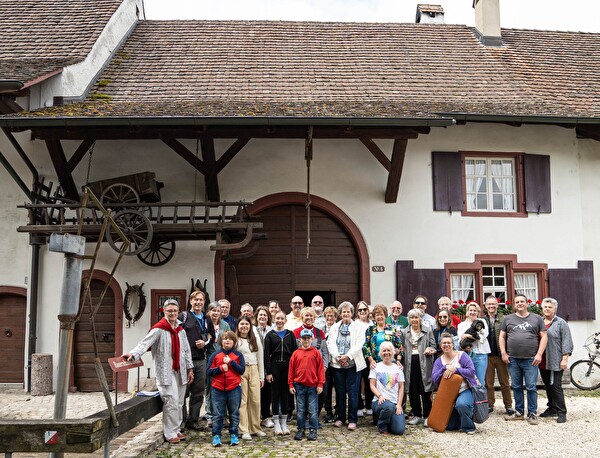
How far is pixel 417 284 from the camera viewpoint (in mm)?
12094

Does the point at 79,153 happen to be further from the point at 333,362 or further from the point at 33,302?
the point at 333,362

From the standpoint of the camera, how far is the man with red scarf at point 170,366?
7.39m

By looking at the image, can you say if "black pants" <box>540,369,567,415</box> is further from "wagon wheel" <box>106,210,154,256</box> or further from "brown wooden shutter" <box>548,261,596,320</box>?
"wagon wheel" <box>106,210,154,256</box>

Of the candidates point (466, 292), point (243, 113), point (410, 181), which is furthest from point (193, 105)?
point (466, 292)

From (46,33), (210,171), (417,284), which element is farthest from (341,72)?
(46,33)

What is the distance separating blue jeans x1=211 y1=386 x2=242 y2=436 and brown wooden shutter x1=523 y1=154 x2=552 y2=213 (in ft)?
23.9

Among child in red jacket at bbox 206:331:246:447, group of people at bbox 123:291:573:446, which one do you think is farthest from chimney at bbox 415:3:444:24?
child in red jacket at bbox 206:331:246:447

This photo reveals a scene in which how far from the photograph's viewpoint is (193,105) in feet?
37.8

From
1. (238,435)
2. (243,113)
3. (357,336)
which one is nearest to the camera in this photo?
(238,435)

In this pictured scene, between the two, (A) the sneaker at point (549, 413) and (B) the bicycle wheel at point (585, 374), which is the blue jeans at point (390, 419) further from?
(B) the bicycle wheel at point (585, 374)

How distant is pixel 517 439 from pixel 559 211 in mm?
6141

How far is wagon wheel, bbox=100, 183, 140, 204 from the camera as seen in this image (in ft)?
36.2

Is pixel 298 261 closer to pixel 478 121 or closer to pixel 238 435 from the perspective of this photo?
pixel 478 121

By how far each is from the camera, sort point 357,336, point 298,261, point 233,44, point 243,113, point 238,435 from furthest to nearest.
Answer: point 233,44 → point 298,261 → point 243,113 → point 357,336 → point 238,435
